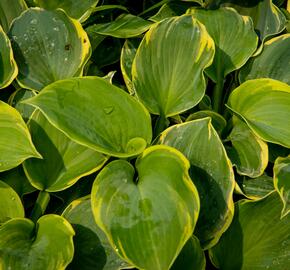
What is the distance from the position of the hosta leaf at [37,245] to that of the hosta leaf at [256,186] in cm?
40

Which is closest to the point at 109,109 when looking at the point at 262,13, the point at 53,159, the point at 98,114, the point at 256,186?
the point at 98,114

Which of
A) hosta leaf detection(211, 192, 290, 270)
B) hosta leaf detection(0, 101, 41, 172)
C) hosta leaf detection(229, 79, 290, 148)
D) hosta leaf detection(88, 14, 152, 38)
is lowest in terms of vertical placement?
hosta leaf detection(211, 192, 290, 270)

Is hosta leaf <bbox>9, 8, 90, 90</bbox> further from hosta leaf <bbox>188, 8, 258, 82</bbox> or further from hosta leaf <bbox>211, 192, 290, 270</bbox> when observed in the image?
hosta leaf <bbox>211, 192, 290, 270</bbox>

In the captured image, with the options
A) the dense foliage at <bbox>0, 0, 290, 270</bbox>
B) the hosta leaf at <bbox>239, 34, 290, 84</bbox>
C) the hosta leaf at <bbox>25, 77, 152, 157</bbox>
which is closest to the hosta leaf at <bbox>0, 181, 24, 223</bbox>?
the dense foliage at <bbox>0, 0, 290, 270</bbox>

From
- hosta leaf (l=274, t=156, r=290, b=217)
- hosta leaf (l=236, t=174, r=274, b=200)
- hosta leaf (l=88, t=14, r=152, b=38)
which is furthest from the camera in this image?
hosta leaf (l=88, t=14, r=152, b=38)

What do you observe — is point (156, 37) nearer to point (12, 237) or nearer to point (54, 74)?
point (54, 74)

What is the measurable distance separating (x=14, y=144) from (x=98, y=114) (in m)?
0.18

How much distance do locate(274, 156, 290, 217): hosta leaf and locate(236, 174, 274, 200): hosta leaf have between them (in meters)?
0.08

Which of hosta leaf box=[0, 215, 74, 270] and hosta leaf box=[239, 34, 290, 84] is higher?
hosta leaf box=[239, 34, 290, 84]

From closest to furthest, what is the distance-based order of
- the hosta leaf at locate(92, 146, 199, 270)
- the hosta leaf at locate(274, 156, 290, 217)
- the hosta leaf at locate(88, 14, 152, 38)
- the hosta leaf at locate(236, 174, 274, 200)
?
the hosta leaf at locate(92, 146, 199, 270) → the hosta leaf at locate(274, 156, 290, 217) → the hosta leaf at locate(236, 174, 274, 200) → the hosta leaf at locate(88, 14, 152, 38)

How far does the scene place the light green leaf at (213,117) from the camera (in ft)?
3.77

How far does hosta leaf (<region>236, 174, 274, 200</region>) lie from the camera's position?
44.0 inches

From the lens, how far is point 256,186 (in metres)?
1.14

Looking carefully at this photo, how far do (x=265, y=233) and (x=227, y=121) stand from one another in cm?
30
